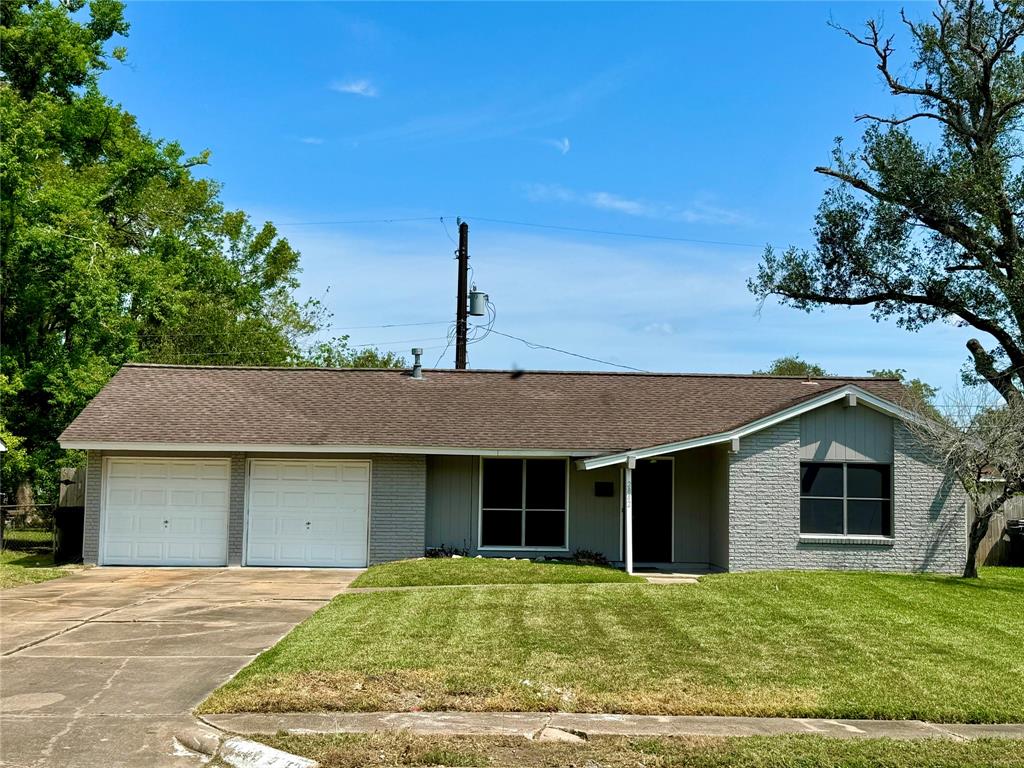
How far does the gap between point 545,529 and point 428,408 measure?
3742 mm

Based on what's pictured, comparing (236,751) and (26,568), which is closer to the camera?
(236,751)

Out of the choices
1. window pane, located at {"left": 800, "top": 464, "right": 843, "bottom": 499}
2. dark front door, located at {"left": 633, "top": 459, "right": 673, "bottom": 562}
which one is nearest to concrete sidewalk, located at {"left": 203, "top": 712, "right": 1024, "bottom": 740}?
window pane, located at {"left": 800, "top": 464, "right": 843, "bottom": 499}

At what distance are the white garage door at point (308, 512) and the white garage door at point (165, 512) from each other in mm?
699

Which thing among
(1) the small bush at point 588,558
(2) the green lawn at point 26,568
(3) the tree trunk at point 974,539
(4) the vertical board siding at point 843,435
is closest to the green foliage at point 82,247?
(2) the green lawn at point 26,568

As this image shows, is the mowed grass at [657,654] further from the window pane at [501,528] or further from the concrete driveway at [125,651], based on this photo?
the window pane at [501,528]

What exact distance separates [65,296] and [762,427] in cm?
1746

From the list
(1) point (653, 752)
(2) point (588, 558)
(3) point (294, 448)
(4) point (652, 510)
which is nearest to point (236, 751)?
(1) point (653, 752)

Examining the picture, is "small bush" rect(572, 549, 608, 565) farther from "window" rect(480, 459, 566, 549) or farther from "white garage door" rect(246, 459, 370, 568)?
"white garage door" rect(246, 459, 370, 568)

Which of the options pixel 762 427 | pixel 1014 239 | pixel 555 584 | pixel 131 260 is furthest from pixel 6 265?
pixel 1014 239

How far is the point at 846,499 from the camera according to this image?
61.4 ft

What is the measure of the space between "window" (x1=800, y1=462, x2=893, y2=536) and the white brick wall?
263 mm

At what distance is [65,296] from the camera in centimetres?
2455

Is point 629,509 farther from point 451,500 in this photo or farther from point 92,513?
point 92,513

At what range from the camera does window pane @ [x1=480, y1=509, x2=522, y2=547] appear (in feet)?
66.6
